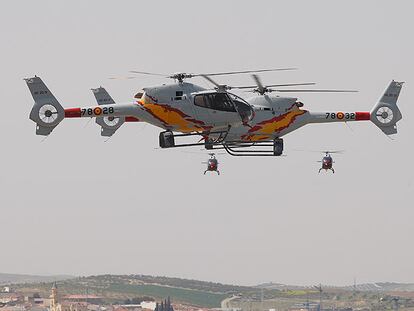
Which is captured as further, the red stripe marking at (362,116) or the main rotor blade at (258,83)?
the red stripe marking at (362,116)

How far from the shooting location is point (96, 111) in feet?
376

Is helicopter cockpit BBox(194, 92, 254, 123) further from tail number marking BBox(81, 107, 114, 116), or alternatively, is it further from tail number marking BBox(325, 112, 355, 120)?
tail number marking BBox(325, 112, 355, 120)

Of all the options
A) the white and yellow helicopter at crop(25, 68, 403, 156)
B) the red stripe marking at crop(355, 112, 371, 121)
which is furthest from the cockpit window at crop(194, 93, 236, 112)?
the red stripe marking at crop(355, 112, 371, 121)

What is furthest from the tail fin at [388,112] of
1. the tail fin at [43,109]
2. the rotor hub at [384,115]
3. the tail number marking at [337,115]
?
the tail fin at [43,109]

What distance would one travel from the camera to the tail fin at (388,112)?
12950 centimetres

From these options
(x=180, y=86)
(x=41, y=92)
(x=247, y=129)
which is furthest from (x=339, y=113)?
(x=41, y=92)

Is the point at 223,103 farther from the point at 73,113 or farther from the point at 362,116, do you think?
the point at 362,116

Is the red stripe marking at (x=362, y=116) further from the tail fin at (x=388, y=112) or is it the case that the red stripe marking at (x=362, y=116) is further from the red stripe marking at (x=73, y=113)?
the red stripe marking at (x=73, y=113)

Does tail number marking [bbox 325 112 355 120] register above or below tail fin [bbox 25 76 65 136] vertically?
above

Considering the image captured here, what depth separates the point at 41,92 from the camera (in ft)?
381

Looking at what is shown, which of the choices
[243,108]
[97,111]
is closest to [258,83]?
[243,108]

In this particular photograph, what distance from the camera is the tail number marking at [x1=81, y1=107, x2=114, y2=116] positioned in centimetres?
11425

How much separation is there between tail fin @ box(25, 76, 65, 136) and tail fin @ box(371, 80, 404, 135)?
33932 millimetres

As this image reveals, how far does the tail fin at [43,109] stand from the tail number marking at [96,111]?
2006 millimetres
